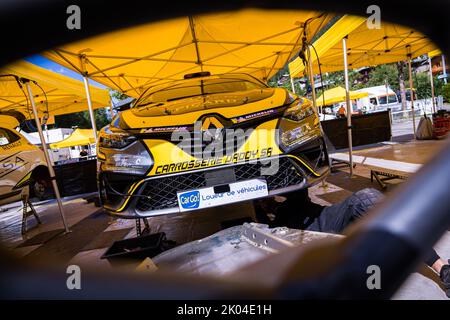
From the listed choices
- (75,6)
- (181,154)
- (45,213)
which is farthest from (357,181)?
(45,213)

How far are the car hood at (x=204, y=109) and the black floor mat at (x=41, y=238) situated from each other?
2.60 meters

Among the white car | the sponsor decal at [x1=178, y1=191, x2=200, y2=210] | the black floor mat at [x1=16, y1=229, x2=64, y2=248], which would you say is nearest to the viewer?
the sponsor decal at [x1=178, y1=191, x2=200, y2=210]

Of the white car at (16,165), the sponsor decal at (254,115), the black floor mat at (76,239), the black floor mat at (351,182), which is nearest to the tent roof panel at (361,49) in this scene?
the black floor mat at (351,182)

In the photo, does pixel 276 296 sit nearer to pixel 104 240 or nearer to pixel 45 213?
pixel 104 240

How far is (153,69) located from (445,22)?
23.8 feet

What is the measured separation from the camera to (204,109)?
2.54m

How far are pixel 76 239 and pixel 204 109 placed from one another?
2.85m

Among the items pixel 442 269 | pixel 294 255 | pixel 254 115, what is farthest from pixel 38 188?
→ pixel 294 255

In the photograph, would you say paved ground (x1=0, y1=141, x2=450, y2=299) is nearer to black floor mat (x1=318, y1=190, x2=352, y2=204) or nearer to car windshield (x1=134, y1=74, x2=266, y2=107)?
black floor mat (x1=318, y1=190, x2=352, y2=204)

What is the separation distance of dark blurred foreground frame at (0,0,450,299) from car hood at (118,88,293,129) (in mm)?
1841

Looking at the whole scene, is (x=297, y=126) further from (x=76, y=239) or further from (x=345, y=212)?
(x=76, y=239)

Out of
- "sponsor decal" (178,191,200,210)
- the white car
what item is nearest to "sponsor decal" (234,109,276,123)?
"sponsor decal" (178,191,200,210)

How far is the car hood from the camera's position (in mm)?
2441
